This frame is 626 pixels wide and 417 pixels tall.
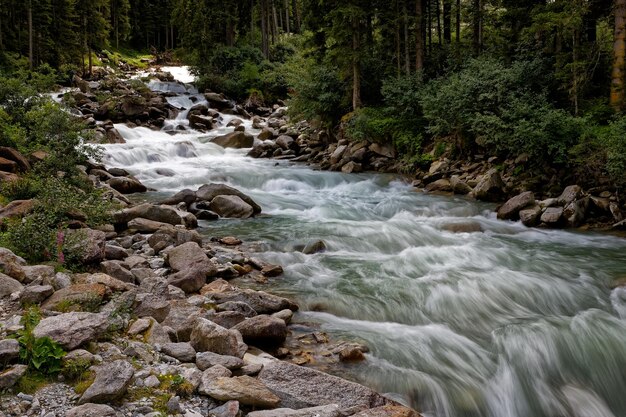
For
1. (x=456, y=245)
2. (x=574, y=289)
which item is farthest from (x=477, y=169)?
(x=574, y=289)

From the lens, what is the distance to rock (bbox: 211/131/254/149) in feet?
84.4

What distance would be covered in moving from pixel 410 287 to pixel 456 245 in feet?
10.5

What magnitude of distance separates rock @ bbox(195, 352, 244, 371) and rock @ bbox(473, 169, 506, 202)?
39.4 ft

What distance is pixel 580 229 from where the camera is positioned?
40.6 feet

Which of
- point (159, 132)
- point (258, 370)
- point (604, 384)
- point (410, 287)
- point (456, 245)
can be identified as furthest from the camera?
point (159, 132)

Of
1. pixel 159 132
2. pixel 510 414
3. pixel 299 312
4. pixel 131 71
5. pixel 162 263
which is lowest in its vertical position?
pixel 510 414

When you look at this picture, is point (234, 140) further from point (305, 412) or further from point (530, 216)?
point (305, 412)

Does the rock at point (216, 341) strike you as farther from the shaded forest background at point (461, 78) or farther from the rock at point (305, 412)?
the shaded forest background at point (461, 78)

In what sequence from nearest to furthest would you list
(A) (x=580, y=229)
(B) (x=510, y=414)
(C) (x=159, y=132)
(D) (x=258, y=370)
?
(D) (x=258, y=370) < (B) (x=510, y=414) < (A) (x=580, y=229) < (C) (x=159, y=132)

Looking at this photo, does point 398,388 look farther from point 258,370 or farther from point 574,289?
point 574,289

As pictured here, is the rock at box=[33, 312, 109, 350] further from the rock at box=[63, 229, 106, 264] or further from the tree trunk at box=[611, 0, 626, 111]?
the tree trunk at box=[611, 0, 626, 111]

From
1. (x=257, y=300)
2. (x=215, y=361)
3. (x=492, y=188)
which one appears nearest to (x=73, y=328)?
(x=215, y=361)

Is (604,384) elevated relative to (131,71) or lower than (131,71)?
lower

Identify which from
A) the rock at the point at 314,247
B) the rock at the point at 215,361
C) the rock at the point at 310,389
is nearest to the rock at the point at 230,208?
the rock at the point at 314,247
